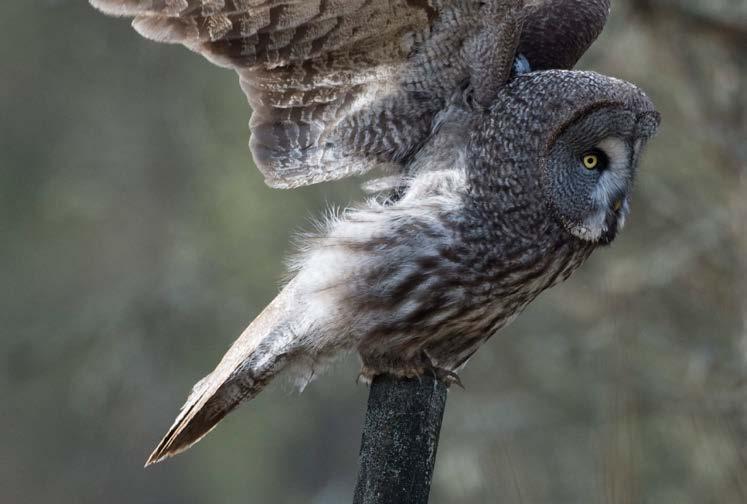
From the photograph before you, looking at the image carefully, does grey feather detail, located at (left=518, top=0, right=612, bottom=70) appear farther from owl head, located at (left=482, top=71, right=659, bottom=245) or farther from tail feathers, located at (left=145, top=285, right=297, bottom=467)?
tail feathers, located at (left=145, top=285, right=297, bottom=467)

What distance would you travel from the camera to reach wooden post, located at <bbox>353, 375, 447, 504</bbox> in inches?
111

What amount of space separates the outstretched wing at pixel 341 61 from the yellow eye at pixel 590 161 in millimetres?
377

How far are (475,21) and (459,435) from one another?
13.8ft

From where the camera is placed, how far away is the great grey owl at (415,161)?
3.22 m

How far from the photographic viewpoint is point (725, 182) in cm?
578

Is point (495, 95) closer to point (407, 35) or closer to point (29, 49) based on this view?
point (407, 35)

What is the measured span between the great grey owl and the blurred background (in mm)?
271

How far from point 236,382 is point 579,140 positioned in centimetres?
123

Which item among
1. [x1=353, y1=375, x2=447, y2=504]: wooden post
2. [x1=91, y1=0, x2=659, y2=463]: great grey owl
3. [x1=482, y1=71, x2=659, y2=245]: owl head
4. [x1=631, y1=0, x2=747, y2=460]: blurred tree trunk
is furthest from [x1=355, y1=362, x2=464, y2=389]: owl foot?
[x1=631, y1=0, x2=747, y2=460]: blurred tree trunk

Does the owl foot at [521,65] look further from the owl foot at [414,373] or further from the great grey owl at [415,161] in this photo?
the owl foot at [414,373]

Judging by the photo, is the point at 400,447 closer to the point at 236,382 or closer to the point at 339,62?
the point at 236,382

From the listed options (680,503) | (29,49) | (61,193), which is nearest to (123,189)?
(61,193)

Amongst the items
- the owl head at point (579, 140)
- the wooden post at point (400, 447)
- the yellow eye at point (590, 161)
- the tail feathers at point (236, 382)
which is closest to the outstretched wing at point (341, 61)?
the owl head at point (579, 140)

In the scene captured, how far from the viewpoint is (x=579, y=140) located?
3.44m
